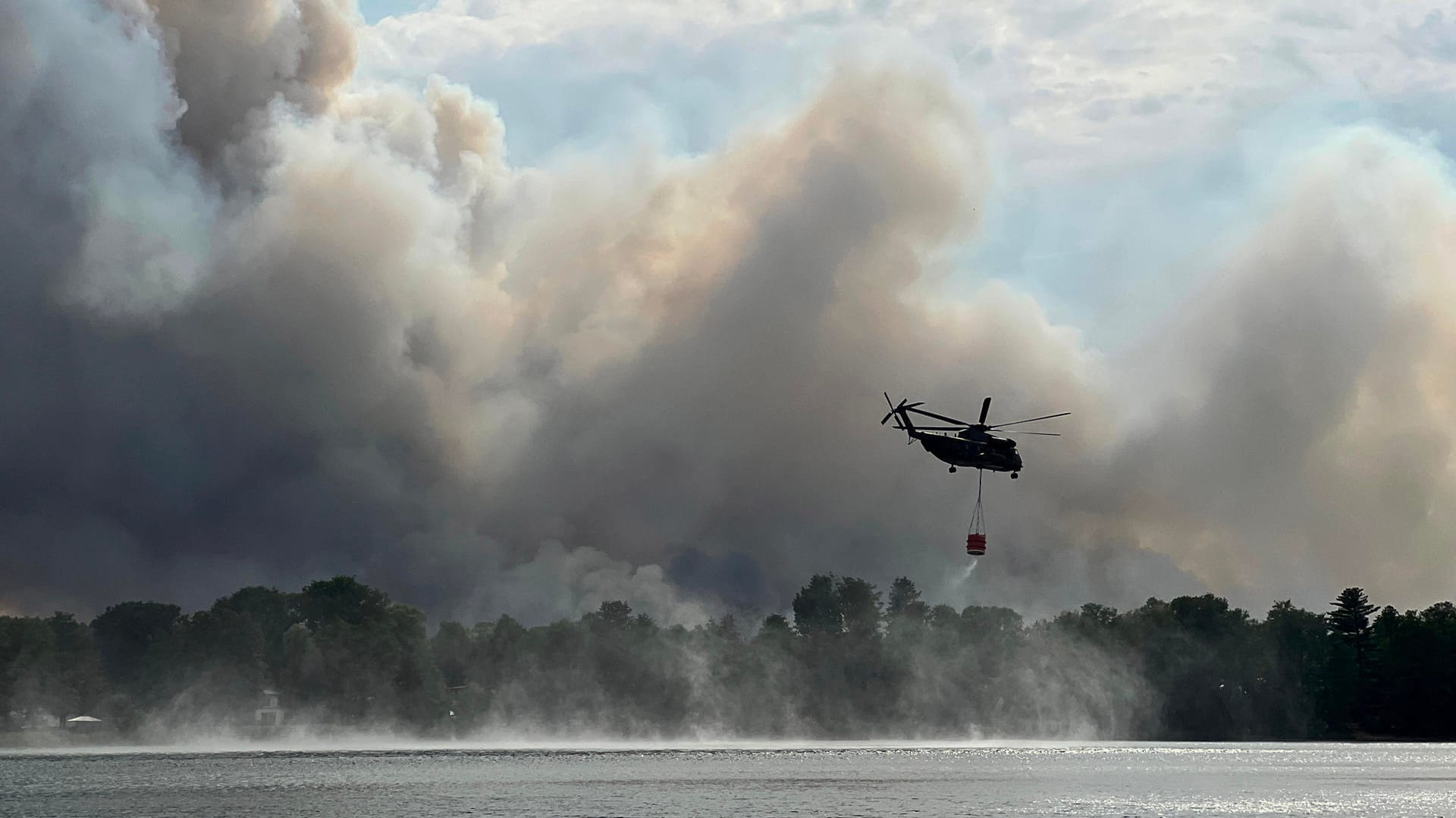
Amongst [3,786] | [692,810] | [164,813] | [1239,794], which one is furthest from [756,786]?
[3,786]

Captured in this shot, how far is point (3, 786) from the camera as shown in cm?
19725

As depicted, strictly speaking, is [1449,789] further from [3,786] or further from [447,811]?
[3,786]

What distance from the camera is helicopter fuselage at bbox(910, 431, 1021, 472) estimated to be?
518 ft

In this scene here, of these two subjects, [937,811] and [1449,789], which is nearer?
[937,811]

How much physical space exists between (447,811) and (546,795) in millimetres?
21853

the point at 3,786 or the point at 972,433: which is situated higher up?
the point at 972,433

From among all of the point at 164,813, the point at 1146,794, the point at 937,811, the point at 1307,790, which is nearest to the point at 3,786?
the point at 164,813

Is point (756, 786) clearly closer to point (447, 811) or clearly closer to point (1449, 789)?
point (447, 811)

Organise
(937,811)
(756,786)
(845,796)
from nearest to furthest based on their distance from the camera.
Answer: (937,811) < (845,796) < (756,786)

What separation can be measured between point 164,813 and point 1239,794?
345 ft

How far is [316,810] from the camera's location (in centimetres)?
16050

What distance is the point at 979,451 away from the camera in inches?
6230

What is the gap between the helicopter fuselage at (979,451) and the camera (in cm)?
15800

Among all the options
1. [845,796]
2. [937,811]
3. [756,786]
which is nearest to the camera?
[937,811]
